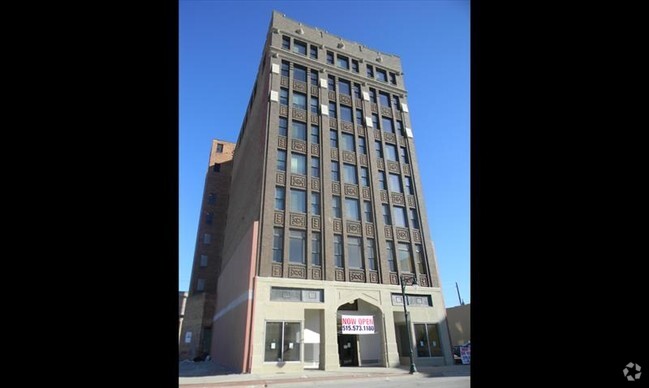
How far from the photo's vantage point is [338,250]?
2512 centimetres

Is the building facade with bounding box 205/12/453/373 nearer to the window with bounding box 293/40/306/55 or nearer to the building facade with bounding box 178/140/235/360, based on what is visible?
the window with bounding box 293/40/306/55

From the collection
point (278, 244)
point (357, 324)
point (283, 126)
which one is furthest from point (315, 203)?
point (357, 324)

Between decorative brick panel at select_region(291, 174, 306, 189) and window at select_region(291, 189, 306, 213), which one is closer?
window at select_region(291, 189, 306, 213)

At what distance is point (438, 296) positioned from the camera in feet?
87.2

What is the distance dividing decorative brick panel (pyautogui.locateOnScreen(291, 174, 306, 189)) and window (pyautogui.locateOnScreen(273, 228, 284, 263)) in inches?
144

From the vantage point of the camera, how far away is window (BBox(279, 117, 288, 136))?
89.3 feet

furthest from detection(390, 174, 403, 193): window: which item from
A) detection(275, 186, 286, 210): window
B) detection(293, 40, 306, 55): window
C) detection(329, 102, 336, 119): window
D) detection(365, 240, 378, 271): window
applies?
detection(293, 40, 306, 55): window

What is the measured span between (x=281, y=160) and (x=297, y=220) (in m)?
4.70

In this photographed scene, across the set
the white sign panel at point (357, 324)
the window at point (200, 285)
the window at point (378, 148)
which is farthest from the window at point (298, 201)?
the window at point (200, 285)
